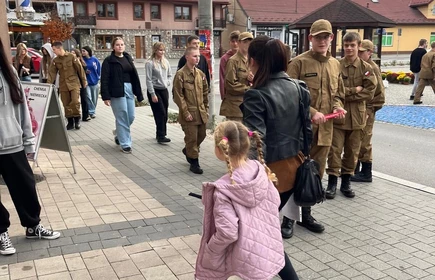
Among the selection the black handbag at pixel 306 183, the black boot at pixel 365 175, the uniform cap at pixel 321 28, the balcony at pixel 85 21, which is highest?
the balcony at pixel 85 21

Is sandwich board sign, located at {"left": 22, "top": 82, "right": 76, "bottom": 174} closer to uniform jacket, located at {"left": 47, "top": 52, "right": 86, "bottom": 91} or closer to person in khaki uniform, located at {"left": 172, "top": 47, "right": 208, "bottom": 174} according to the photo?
person in khaki uniform, located at {"left": 172, "top": 47, "right": 208, "bottom": 174}

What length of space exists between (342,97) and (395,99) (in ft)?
37.9

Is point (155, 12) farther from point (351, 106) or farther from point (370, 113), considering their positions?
point (351, 106)

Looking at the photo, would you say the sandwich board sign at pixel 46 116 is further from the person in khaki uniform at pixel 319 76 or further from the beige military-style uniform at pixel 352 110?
the beige military-style uniform at pixel 352 110

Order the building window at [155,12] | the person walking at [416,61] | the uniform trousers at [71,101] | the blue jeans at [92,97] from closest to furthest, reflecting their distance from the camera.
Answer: the uniform trousers at [71,101] → the blue jeans at [92,97] → the person walking at [416,61] → the building window at [155,12]

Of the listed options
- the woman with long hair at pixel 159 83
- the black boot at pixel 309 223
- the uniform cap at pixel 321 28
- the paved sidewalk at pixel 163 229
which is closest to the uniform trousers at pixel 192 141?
the paved sidewalk at pixel 163 229

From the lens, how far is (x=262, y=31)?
171 ft

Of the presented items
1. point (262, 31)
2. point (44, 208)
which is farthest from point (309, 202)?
point (262, 31)

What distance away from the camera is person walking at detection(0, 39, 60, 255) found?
12.5 ft

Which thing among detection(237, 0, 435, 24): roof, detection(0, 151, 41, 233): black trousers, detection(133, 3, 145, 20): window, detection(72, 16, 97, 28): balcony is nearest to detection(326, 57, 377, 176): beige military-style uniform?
detection(0, 151, 41, 233): black trousers

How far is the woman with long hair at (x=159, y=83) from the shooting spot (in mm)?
8195

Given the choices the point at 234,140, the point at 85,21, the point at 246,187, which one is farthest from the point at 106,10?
the point at 246,187

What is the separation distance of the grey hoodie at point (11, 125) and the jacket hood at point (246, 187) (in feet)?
6.87

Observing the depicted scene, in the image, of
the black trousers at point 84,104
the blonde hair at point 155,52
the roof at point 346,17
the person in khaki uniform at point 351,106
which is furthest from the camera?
the roof at point 346,17
